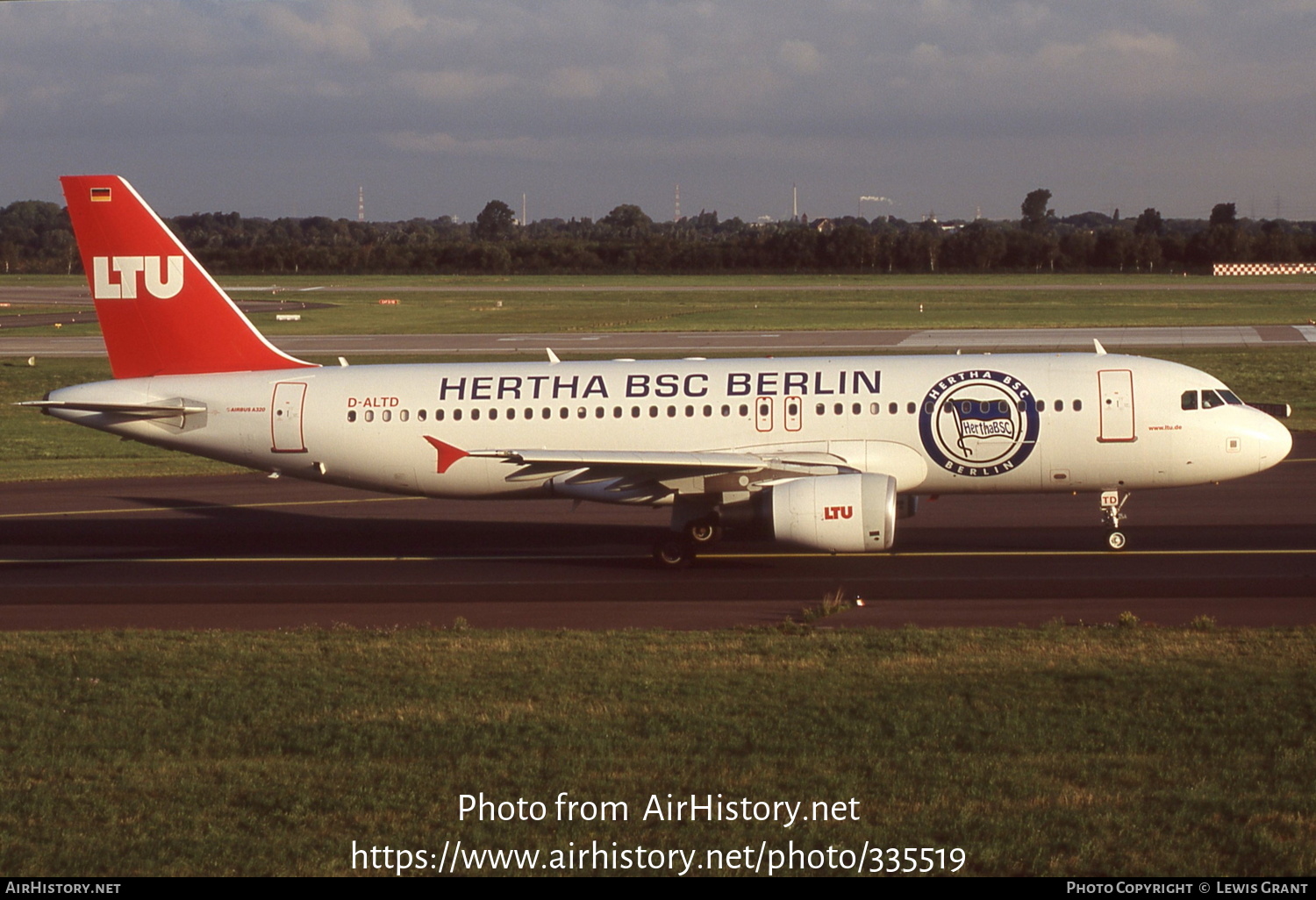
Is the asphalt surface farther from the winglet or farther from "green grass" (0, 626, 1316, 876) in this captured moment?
"green grass" (0, 626, 1316, 876)

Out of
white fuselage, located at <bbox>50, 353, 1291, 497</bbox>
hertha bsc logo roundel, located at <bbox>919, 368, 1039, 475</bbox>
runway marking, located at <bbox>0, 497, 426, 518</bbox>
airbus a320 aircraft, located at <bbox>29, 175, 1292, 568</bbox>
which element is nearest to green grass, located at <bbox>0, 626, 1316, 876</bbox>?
airbus a320 aircraft, located at <bbox>29, 175, 1292, 568</bbox>

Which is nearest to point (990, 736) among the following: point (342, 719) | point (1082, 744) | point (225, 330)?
point (1082, 744)

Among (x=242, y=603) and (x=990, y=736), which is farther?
(x=242, y=603)

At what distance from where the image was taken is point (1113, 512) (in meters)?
28.9

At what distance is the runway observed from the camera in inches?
947

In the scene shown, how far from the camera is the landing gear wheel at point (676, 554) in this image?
92.1 feet

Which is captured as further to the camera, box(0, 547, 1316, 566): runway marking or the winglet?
box(0, 547, 1316, 566): runway marking

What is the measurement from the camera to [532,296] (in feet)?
440

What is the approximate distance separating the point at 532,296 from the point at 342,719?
119m

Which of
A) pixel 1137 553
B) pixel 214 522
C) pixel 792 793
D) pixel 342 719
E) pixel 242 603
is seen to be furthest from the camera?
pixel 214 522

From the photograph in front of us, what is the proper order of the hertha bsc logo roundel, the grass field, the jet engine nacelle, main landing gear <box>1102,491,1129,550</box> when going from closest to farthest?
the jet engine nacelle → the hertha bsc logo roundel → main landing gear <box>1102,491,1129,550</box> → the grass field

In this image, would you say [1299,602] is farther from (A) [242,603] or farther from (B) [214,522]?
(B) [214,522]

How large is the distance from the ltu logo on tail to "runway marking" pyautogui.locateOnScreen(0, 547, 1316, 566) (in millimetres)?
5538

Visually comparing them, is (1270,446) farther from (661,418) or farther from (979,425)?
(661,418)
